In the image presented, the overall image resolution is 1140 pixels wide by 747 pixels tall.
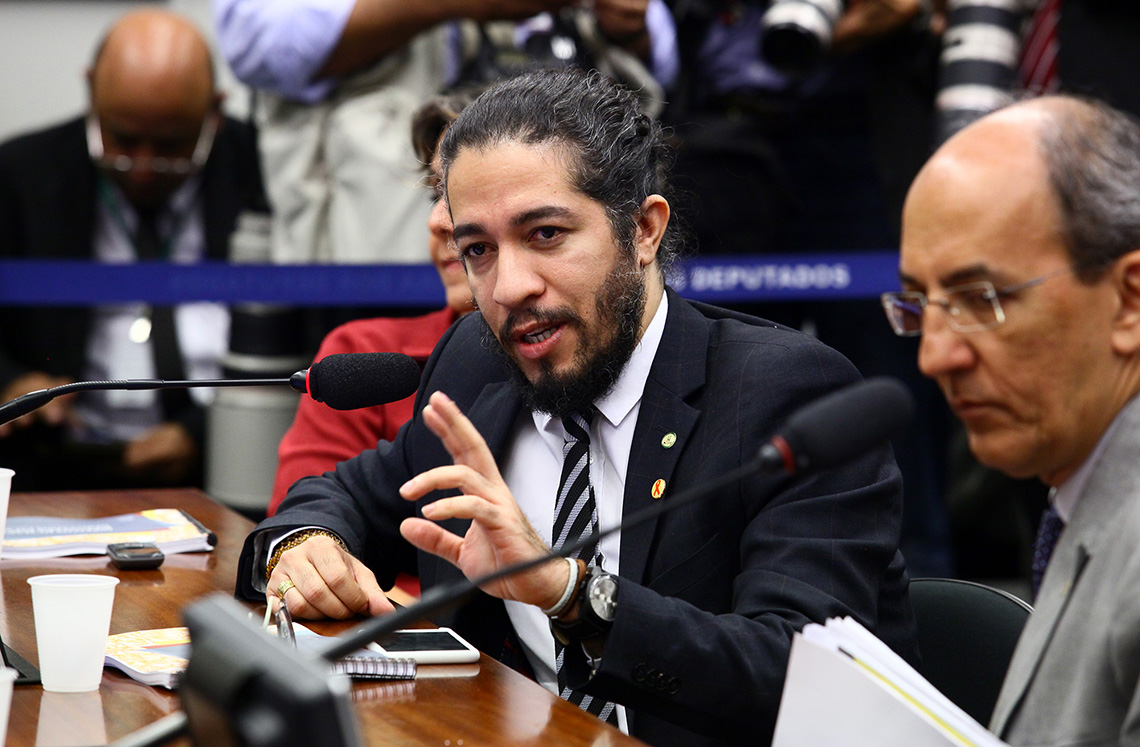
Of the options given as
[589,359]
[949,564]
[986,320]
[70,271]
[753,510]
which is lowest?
[949,564]

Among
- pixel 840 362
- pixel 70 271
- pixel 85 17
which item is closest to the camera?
pixel 840 362

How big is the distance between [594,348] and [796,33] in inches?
78.5

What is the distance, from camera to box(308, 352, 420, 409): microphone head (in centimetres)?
187

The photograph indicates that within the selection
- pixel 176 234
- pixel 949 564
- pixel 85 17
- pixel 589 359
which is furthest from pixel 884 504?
pixel 85 17

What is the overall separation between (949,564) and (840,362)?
2684mm

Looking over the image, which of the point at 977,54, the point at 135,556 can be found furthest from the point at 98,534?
the point at 977,54

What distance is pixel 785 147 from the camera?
177 inches

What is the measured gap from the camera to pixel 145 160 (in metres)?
4.35

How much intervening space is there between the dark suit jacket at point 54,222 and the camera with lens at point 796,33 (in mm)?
1860

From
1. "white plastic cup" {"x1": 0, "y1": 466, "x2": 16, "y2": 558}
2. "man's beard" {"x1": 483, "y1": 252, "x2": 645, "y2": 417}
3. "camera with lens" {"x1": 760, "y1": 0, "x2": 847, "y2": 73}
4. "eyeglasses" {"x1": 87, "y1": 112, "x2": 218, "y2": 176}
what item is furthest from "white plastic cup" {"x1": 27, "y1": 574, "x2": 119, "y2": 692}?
"eyeglasses" {"x1": 87, "y1": 112, "x2": 218, "y2": 176}

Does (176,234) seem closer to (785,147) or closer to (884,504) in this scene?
(785,147)

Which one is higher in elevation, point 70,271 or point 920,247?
point 920,247

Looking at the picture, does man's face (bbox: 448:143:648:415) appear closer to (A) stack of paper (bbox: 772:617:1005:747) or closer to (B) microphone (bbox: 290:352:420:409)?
(B) microphone (bbox: 290:352:420:409)

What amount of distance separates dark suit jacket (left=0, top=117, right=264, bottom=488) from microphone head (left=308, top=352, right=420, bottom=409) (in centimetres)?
255
